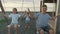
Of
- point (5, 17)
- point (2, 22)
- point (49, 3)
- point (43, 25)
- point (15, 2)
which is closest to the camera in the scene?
point (43, 25)

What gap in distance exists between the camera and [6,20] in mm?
4613

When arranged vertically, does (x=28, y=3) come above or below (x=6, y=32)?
above

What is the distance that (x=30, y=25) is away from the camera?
16.1 feet

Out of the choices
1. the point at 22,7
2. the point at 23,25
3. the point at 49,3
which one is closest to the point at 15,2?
the point at 22,7

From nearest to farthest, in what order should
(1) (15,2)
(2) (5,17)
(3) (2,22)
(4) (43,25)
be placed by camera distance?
(4) (43,25) → (2) (5,17) → (3) (2,22) → (1) (15,2)

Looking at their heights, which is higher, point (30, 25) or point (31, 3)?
point (31, 3)

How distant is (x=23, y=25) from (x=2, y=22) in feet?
1.61

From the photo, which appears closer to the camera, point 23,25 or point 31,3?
point 23,25

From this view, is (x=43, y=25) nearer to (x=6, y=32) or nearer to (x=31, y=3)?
(x=6, y=32)

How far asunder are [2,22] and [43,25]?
1257mm

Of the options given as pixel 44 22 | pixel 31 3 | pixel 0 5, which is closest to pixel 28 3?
pixel 31 3

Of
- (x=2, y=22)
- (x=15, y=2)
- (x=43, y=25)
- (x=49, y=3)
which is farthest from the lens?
(x=49, y=3)

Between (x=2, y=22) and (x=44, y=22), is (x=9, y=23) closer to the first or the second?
(x=2, y=22)

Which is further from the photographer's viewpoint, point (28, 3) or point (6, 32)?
point (28, 3)
